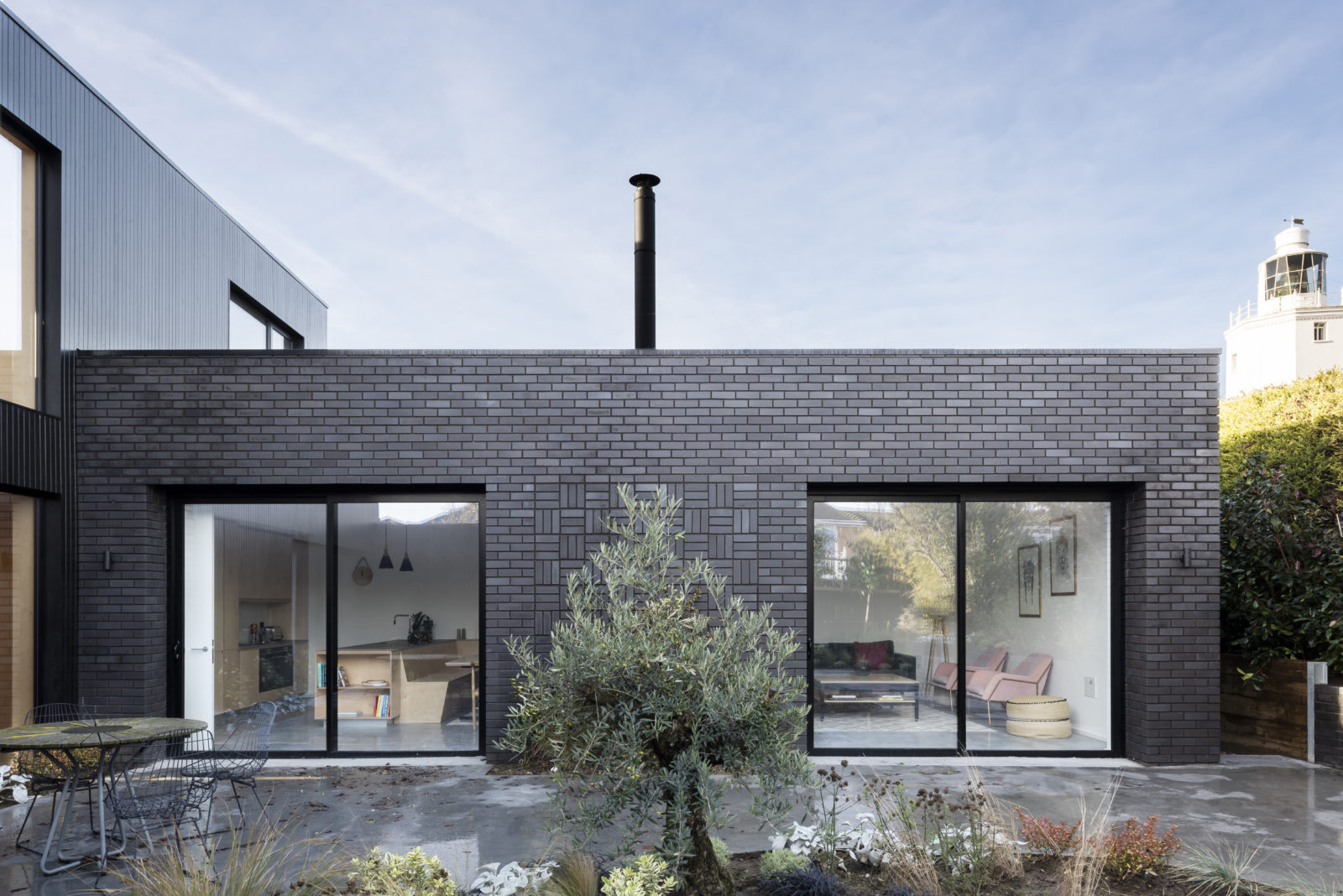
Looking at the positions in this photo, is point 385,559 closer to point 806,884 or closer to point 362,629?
point 362,629

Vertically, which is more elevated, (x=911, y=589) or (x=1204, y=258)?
(x=1204, y=258)

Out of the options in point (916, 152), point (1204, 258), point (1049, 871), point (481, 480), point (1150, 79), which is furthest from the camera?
point (1204, 258)

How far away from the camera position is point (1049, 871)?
4152mm

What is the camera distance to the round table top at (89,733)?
4.57m

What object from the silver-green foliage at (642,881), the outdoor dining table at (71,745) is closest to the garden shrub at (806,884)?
the silver-green foliage at (642,881)

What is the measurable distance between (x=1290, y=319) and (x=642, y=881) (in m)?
46.1

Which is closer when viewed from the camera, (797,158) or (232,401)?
(232,401)

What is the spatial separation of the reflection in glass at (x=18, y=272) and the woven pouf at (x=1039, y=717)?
7877mm

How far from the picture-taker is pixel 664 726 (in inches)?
139

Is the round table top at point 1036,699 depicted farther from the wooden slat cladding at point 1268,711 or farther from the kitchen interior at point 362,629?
the kitchen interior at point 362,629

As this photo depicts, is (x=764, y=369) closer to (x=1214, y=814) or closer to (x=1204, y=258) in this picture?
(x=1214, y=814)

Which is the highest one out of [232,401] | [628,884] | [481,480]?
[232,401]

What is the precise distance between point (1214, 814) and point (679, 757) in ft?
12.7

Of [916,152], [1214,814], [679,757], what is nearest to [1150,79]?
[916,152]
